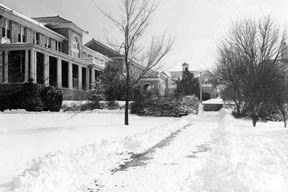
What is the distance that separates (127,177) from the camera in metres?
6.50

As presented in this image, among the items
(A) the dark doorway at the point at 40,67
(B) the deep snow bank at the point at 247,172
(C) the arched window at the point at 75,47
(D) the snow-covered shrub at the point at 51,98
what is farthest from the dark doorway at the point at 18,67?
(B) the deep snow bank at the point at 247,172

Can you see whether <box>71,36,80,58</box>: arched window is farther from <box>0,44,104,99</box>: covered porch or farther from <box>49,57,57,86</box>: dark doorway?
<box>49,57,57,86</box>: dark doorway

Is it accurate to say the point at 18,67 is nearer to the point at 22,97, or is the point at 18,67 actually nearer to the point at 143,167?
the point at 22,97

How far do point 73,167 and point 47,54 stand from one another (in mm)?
25949

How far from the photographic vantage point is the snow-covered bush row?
214 inches

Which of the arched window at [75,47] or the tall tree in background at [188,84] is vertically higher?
the arched window at [75,47]

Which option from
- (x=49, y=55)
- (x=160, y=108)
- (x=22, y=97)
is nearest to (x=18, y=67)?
(x=49, y=55)

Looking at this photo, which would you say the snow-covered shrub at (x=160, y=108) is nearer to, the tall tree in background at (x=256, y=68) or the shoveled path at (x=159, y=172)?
the tall tree in background at (x=256, y=68)

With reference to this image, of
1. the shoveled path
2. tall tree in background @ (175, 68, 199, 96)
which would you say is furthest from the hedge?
tall tree in background @ (175, 68, 199, 96)

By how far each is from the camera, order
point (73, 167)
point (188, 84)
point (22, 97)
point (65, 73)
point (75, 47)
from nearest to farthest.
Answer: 1. point (73, 167)
2. point (22, 97)
3. point (65, 73)
4. point (75, 47)
5. point (188, 84)

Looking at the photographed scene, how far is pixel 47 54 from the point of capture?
31.0 m

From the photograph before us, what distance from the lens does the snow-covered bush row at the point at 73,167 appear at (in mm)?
5445

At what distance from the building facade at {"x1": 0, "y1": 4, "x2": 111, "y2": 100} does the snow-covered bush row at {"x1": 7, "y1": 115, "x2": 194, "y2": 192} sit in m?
15.6

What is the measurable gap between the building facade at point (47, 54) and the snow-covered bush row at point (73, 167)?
1562cm
